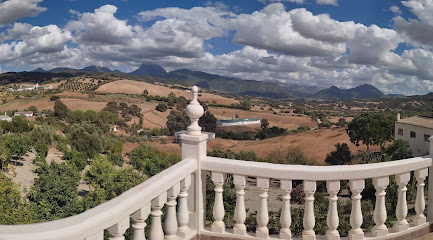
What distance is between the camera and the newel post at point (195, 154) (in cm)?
307

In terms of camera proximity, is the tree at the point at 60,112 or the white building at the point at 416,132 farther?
the tree at the point at 60,112

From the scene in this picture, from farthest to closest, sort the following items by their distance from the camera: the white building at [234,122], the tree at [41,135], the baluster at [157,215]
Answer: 1. the white building at [234,122]
2. the tree at [41,135]
3. the baluster at [157,215]

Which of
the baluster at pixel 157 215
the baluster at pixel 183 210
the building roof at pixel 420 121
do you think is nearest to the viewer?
the baluster at pixel 157 215

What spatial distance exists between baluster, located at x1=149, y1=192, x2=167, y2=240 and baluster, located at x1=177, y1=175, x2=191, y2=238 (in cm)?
36

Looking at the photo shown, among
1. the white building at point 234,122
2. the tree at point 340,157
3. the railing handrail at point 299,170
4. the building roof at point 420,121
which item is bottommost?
the tree at point 340,157

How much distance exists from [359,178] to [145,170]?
21.7 m

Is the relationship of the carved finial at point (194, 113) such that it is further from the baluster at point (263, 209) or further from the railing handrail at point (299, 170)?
the baluster at point (263, 209)

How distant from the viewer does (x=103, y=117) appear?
177ft

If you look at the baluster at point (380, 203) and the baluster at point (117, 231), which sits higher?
the baluster at point (117, 231)

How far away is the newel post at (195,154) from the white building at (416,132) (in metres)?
26.5

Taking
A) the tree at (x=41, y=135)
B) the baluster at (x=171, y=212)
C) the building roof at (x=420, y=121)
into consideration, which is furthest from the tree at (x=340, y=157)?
the baluster at (x=171, y=212)

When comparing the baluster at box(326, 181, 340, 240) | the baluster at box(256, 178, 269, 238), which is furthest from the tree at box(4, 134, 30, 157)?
the baluster at box(326, 181, 340, 240)

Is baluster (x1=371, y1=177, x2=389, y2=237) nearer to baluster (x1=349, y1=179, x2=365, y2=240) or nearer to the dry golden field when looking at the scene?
baluster (x1=349, y1=179, x2=365, y2=240)

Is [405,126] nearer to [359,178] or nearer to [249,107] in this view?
[359,178]
